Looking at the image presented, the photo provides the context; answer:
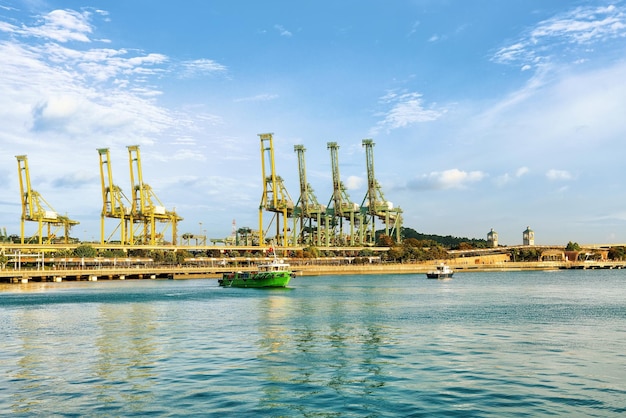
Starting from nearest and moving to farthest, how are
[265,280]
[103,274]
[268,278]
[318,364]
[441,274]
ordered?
1. [318,364]
2. [268,278]
3. [265,280]
4. [441,274]
5. [103,274]

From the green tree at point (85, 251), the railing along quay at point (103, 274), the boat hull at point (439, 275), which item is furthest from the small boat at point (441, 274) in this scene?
the green tree at point (85, 251)

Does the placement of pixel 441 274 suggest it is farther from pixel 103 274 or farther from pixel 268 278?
pixel 103 274

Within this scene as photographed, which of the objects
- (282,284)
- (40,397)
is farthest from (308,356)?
(282,284)

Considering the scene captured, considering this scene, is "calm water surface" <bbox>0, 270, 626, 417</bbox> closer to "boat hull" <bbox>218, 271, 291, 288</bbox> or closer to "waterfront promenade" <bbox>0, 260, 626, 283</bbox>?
"boat hull" <bbox>218, 271, 291, 288</bbox>

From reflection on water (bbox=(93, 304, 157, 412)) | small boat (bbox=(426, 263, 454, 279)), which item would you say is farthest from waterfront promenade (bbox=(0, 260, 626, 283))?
reflection on water (bbox=(93, 304, 157, 412))

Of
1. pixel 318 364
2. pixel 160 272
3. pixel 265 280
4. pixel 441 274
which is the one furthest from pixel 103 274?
pixel 318 364

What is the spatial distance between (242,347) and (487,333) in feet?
51.9

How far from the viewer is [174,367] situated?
27344mm

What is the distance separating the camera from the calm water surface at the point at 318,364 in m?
20.3

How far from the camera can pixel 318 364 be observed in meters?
27.6

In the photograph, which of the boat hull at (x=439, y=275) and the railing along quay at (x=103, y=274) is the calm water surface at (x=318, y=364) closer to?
the railing along quay at (x=103, y=274)

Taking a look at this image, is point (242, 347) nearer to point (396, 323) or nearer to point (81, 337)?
point (81, 337)

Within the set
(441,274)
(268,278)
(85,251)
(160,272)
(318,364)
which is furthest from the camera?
(85,251)

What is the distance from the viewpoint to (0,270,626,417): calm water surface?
20.3 meters
